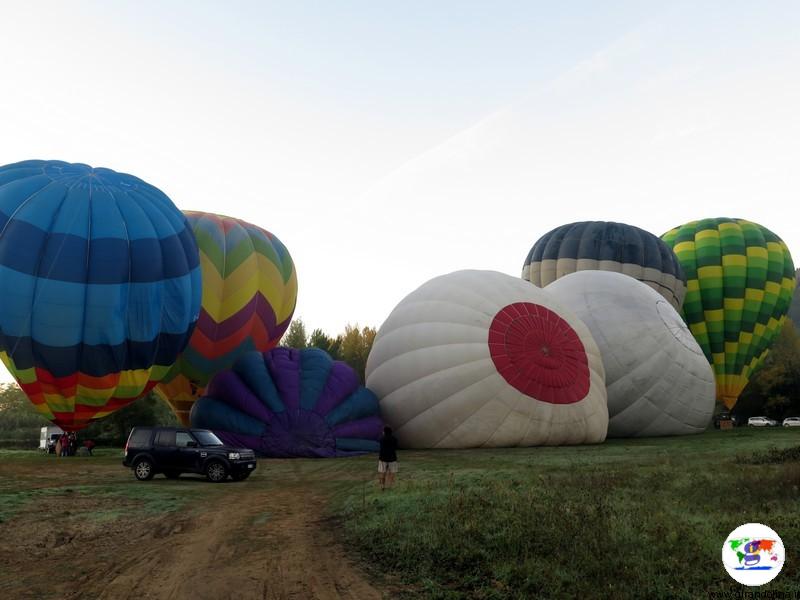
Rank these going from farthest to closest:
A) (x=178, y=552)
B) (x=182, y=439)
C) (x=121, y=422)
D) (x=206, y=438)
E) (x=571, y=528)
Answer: (x=121, y=422), (x=206, y=438), (x=182, y=439), (x=178, y=552), (x=571, y=528)

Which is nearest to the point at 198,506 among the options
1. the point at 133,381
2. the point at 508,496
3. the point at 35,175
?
the point at 508,496

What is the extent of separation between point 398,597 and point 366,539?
8.00 feet

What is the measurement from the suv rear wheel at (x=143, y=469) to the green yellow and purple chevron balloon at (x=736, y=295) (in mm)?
34620

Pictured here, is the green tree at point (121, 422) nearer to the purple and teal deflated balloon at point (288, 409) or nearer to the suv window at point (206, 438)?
the purple and teal deflated balloon at point (288, 409)

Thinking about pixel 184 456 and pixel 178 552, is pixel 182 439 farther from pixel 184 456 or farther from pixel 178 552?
pixel 178 552

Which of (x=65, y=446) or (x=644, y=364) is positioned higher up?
(x=644, y=364)

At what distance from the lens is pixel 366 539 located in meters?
8.97

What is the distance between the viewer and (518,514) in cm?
901

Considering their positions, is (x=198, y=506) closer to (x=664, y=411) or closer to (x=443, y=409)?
(x=443, y=409)

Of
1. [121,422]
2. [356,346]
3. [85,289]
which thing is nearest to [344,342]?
[356,346]

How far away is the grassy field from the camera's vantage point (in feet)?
21.9

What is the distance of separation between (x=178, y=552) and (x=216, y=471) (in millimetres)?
8286

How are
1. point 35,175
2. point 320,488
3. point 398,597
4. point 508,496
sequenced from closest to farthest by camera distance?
point 398,597 → point 508,496 → point 320,488 → point 35,175

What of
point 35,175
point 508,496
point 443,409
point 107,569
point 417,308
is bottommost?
point 107,569
